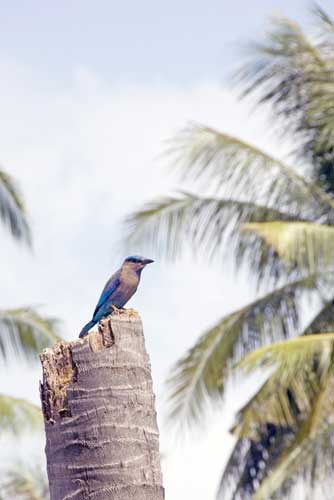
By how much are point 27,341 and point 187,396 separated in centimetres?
228

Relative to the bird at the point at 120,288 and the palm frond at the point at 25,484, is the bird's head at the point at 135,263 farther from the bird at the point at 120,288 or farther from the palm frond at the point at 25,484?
the palm frond at the point at 25,484

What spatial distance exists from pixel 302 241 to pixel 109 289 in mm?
10249

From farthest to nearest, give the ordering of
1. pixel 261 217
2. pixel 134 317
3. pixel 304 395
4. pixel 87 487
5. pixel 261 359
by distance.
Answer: pixel 261 217 < pixel 304 395 < pixel 261 359 < pixel 134 317 < pixel 87 487

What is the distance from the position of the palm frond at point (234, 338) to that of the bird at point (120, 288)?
11.1m

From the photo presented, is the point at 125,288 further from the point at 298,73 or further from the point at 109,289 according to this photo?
the point at 298,73

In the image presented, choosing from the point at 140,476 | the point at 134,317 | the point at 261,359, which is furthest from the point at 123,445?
the point at 261,359

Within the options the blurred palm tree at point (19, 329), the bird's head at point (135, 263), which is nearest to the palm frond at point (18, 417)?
the blurred palm tree at point (19, 329)

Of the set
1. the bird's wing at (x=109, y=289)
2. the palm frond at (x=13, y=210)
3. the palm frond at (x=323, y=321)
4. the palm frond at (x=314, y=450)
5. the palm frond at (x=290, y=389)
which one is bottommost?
the bird's wing at (x=109, y=289)

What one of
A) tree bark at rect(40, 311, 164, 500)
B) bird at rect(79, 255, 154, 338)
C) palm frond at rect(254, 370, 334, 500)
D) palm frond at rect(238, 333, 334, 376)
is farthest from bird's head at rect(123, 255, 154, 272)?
palm frond at rect(254, 370, 334, 500)

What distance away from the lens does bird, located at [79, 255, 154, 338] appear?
736 centimetres

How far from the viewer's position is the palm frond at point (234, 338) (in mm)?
18969

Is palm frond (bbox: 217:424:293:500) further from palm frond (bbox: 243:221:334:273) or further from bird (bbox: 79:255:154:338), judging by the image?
bird (bbox: 79:255:154:338)

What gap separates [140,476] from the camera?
503 cm

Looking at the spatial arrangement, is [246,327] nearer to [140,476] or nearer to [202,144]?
[202,144]
